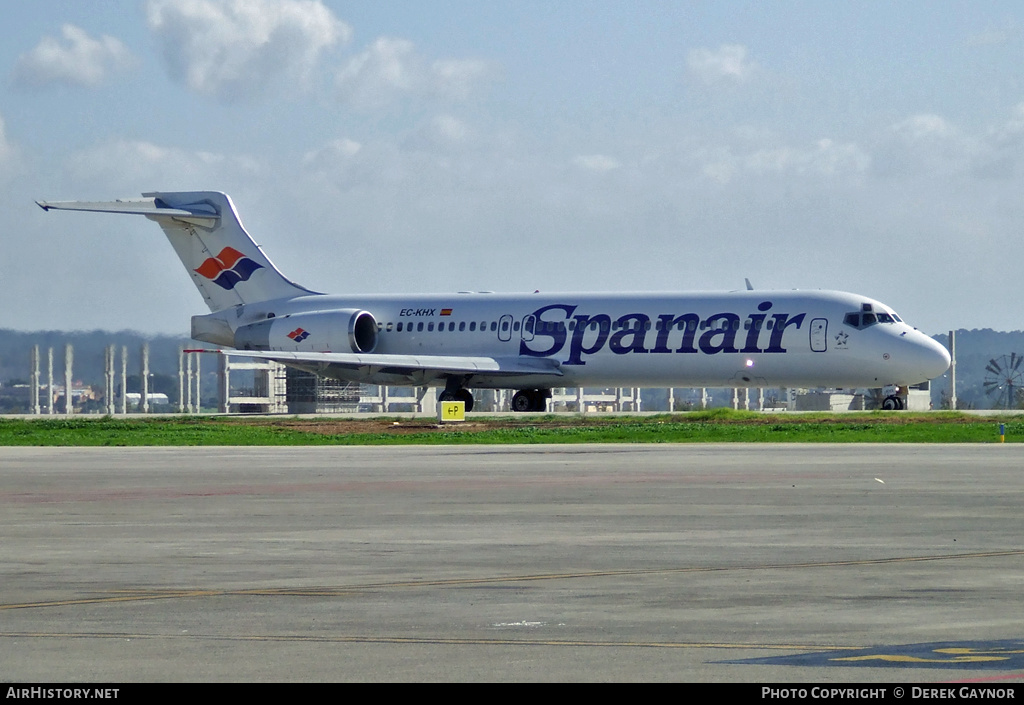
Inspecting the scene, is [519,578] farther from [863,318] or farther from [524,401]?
[524,401]

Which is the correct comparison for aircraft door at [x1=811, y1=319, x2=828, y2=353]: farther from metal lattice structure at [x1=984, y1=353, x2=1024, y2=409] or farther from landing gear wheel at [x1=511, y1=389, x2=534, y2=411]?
metal lattice structure at [x1=984, y1=353, x2=1024, y2=409]

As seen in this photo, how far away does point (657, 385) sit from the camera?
2216 inches

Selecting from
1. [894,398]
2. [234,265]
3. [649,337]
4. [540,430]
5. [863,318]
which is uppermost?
[234,265]

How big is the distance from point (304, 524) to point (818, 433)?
25.6 m

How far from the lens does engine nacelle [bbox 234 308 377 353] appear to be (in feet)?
197

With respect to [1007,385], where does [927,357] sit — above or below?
above

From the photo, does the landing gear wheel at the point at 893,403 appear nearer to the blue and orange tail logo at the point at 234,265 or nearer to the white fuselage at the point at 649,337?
the white fuselage at the point at 649,337

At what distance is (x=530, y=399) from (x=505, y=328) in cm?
362

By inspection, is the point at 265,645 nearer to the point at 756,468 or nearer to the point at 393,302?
the point at 756,468

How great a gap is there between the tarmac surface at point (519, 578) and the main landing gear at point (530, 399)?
3594 centimetres

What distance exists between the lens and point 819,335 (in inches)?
2055

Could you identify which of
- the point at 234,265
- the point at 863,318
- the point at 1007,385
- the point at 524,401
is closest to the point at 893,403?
the point at 863,318

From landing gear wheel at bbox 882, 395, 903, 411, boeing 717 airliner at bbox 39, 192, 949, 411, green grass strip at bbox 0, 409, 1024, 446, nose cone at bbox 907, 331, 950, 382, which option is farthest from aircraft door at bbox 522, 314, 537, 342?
nose cone at bbox 907, 331, 950, 382

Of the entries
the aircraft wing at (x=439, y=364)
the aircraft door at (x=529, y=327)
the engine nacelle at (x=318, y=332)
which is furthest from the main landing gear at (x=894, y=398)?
the engine nacelle at (x=318, y=332)
